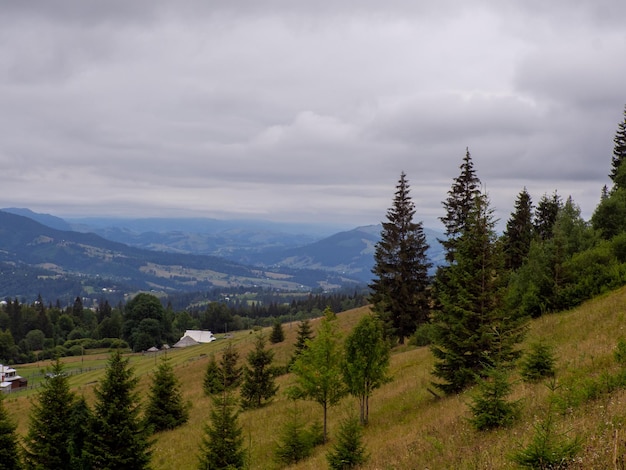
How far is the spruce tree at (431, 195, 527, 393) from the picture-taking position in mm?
16641

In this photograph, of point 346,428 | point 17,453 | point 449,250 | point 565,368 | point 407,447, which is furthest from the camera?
point 449,250

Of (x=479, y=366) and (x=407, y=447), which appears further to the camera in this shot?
(x=479, y=366)

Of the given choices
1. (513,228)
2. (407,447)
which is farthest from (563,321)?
(513,228)

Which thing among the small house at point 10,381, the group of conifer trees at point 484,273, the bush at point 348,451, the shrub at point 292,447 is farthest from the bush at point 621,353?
the small house at point 10,381

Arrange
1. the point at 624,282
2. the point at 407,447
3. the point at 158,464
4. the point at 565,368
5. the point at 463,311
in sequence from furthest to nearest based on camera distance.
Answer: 1. the point at 624,282
2. the point at 158,464
3. the point at 463,311
4. the point at 565,368
5. the point at 407,447

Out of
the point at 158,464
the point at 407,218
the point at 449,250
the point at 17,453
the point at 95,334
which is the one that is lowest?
the point at 95,334

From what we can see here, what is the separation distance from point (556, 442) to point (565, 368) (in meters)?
8.18

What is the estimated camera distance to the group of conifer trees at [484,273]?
17.1 m

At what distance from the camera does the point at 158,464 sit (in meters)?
22.0

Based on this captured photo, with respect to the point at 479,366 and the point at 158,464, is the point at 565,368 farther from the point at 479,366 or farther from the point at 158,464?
the point at 158,464

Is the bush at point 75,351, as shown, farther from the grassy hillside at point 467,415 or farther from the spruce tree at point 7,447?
the spruce tree at point 7,447

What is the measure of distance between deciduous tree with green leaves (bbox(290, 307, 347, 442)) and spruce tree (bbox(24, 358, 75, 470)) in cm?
919

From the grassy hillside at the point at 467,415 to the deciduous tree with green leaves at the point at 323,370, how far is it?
1505mm

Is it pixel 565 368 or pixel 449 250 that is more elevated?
pixel 449 250
